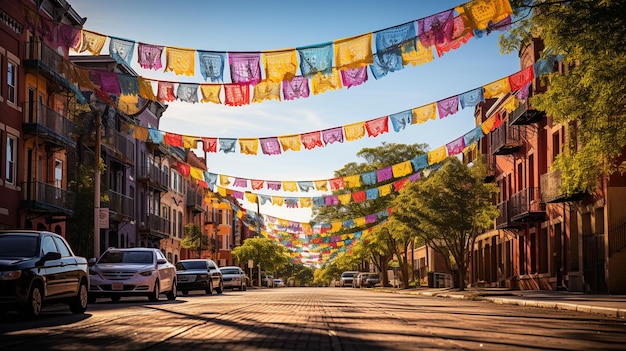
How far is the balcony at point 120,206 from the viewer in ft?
161

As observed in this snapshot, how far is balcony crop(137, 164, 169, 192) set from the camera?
60625 mm

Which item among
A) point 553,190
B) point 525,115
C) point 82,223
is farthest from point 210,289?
point 525,115

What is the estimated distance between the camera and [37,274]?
1670 centimetres

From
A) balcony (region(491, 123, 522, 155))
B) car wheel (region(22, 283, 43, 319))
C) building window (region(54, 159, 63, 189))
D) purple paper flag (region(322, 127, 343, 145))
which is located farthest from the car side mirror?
balcony (region(491, 123, 522, 155))

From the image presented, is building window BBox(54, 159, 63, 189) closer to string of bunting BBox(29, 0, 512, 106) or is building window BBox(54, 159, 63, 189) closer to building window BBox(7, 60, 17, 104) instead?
building window BBox(7, 60, 17, 104)

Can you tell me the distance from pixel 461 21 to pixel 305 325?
31.7 ft

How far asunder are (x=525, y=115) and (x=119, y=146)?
23004 millimetres

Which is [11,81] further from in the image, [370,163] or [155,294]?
[370,163]

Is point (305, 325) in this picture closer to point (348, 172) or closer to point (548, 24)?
point (548, 24)

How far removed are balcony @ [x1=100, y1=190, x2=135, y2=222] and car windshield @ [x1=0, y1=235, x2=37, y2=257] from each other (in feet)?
95.6

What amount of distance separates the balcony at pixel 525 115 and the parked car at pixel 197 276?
16.5m

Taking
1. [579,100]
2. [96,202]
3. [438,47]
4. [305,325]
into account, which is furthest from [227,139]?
[305,325]

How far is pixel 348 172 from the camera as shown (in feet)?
296

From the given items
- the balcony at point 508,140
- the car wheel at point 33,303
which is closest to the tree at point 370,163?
the balcony at point 508,140
